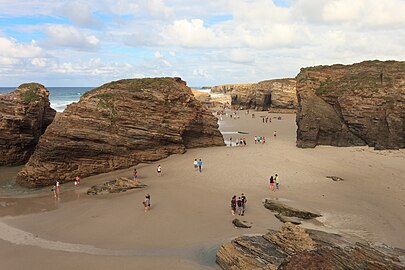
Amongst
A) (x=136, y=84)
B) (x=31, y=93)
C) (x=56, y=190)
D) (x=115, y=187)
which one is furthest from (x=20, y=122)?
(x=115, y=187)

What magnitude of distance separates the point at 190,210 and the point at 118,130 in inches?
483

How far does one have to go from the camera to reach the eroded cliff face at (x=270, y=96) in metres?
75.6

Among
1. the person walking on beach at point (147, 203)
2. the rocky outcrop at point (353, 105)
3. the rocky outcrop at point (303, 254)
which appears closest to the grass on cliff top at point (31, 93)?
the person walking on beach at point (147, 203)

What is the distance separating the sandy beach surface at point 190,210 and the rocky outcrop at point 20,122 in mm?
10640

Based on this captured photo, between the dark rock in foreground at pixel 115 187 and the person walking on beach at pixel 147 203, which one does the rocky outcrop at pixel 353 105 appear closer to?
the dark rock in foreground at pixel 115 187

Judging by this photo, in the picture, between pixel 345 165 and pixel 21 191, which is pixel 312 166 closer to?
pixel 345 165

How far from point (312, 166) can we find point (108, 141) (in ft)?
57.3

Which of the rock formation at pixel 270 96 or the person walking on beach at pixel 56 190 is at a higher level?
the rock formation at pixel 270 96

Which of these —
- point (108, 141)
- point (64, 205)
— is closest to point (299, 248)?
point (64, 205)

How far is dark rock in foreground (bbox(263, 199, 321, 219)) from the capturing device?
17.4 meters

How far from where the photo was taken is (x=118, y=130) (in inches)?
1113

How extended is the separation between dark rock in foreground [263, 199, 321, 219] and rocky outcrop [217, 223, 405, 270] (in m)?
5.07

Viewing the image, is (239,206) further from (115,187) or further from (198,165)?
(198,165)

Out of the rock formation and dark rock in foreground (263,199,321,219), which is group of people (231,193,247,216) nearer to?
dark rock in foreground (263,199,321,219)
